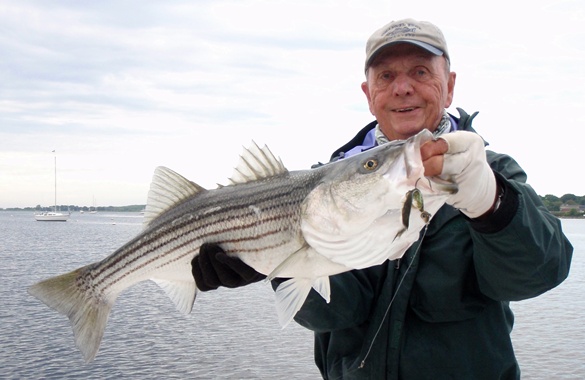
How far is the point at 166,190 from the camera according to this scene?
4371 mm

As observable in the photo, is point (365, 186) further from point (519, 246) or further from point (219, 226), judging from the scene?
point (219, 226)

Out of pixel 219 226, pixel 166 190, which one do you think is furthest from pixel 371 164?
pixel 166 190

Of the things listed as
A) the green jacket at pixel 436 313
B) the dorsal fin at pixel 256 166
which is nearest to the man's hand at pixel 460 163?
the green jacket at pixel 436 313

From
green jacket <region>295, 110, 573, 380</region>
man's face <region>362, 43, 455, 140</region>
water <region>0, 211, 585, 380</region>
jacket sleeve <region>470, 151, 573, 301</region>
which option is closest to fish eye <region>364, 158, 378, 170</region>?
jacket sleeve <region>470, 151, 573, 301</region>

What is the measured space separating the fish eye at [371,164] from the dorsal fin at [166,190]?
149 cm

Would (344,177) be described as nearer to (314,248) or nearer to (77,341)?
(314,248)

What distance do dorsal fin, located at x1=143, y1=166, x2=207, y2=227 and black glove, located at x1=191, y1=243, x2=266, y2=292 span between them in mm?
518

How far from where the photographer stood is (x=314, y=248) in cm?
344

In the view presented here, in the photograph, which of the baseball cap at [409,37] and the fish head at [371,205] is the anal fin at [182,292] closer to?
the fish head at [371,205]

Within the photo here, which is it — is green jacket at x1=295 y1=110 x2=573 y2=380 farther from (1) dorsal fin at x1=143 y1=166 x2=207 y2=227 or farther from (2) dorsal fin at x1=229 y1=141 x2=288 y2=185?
(1) dorsal fin at x1=143 y1=166 x2=207 y2=227

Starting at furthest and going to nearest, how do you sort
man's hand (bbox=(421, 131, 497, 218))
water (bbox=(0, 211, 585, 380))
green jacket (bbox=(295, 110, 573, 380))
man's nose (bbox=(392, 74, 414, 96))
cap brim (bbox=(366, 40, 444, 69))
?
water (bbox=(0, 211, 585, 380)) < man's nose (bbox=(392, 74, 414, 96)) < cap brim (bbox=(366, 40, 444, 69)) < green jacket (bbox=(295, 110, 573, 380)) < man's hand (bbox=(421, 131, 497, 218))

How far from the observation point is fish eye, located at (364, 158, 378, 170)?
10.6 feet

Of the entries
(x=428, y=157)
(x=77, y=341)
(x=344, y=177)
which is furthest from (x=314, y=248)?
(x=77, y=341)

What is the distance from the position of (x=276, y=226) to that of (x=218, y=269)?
58cm
